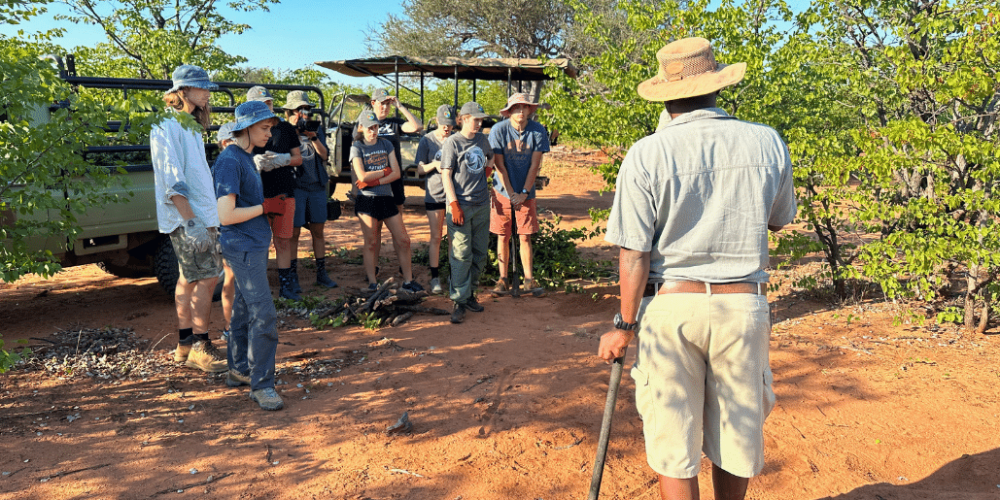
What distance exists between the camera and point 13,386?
4715mm

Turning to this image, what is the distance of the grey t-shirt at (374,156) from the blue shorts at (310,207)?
2.00ft

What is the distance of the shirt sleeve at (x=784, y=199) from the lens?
253 centimetres

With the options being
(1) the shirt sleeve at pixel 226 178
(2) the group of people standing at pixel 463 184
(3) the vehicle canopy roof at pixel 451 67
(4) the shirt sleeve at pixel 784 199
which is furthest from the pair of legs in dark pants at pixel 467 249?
(3) the vehicle canopy roof at pixel 451 67

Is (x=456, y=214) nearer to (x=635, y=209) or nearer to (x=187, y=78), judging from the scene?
(x=187, y=78)

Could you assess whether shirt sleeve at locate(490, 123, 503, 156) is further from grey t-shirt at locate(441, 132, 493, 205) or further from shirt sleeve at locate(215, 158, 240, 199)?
shirt sleeve at locate(215, 158, 240, 199)

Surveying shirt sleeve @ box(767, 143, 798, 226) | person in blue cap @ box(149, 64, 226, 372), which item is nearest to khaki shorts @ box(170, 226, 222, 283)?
person in blue cap @ box(149, 64, 226, 372)

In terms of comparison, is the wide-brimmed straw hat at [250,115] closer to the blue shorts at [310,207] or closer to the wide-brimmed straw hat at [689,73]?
the wide-brimmed straw hat at [689,73]

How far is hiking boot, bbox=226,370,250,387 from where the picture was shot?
185 inches

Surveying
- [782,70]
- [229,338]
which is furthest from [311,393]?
[782,70]

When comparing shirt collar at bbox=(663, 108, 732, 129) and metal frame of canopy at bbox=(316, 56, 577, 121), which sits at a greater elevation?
metal frame of canopy at bbox=(316, 56, 577, 121)

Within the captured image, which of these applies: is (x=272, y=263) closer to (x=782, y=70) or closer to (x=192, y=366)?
(x=192, y=366)

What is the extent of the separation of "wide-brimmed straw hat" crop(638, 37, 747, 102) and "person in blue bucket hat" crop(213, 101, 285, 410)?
2641mm

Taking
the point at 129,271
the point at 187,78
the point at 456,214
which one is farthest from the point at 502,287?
the point at 129,271

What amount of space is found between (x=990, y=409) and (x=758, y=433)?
257 cm
